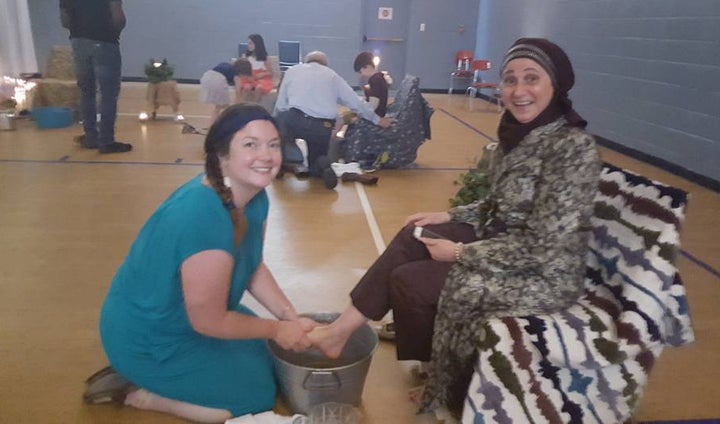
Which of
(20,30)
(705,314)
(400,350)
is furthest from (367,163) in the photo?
(20,30)

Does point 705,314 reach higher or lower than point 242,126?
lower

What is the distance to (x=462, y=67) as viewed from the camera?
1059 centimetres

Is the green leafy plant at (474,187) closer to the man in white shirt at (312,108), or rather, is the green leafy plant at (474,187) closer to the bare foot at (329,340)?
the bare foot at (329,340)

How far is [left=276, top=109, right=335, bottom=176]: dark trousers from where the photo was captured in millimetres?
4395

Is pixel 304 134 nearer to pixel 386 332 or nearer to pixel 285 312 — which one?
pixel 386 332

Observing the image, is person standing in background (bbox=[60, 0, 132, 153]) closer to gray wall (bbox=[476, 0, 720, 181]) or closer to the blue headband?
the blue headband

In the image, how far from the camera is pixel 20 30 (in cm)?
707

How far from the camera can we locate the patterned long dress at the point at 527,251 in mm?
1489

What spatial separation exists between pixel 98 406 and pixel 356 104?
3.16 m

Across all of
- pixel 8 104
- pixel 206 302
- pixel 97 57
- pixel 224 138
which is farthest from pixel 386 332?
pixel 8 104

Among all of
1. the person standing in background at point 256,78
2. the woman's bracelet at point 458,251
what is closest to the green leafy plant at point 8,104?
the person standing in background at point 256,78

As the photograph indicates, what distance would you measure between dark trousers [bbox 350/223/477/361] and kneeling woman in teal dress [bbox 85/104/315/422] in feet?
0.69

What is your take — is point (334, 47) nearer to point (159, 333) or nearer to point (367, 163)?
point (367, 163)

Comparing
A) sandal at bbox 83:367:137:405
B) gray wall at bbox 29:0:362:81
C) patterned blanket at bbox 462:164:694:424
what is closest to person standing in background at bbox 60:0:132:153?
sandal at bbox 83:367:137:405
